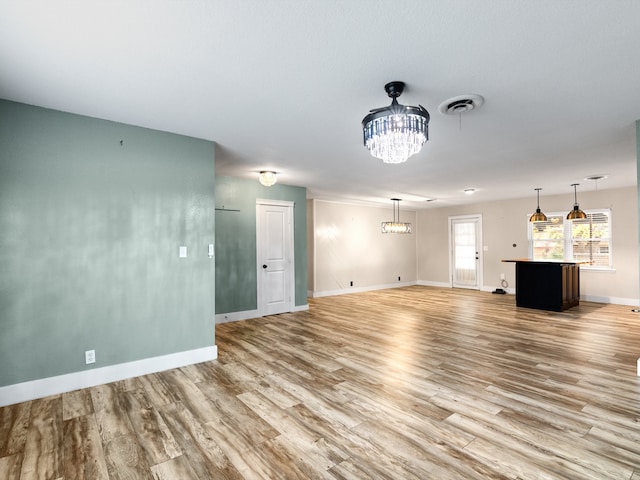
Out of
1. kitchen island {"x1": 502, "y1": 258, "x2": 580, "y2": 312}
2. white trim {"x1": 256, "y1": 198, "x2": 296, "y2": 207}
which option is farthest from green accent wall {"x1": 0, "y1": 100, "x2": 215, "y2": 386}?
kitchen island {"x1": 502, "y1": 258, "x2": 580, "y2": 312}

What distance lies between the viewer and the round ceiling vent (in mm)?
2631

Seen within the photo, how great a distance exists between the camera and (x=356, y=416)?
8.14 feet

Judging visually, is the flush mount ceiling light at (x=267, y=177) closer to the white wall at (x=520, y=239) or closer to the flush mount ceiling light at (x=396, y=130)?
the flush mount ceiling light at (x=396, y=130)

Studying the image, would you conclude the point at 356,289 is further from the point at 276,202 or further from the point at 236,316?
the point at 236,316

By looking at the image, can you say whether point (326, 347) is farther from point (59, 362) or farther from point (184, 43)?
point (184, 43)

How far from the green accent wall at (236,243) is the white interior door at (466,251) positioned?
6281mm

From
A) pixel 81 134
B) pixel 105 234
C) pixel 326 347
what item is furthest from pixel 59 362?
pixel 326 347

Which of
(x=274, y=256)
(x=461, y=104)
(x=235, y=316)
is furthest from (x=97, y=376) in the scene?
(x=461, y=104)

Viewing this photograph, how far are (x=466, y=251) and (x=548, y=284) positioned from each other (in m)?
3.15

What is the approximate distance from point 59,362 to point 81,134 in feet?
6.98

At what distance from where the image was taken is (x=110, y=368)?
10.3ft

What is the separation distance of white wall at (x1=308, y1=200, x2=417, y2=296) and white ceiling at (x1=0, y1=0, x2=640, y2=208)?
15.2 ft

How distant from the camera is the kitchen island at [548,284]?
21.0 ft

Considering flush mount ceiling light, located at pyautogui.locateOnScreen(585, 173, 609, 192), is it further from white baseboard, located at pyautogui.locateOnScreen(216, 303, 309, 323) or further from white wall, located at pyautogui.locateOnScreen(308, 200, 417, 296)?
white baseboard, located at pyautogui.locateOnScreen(216, 303, 309, 323)
